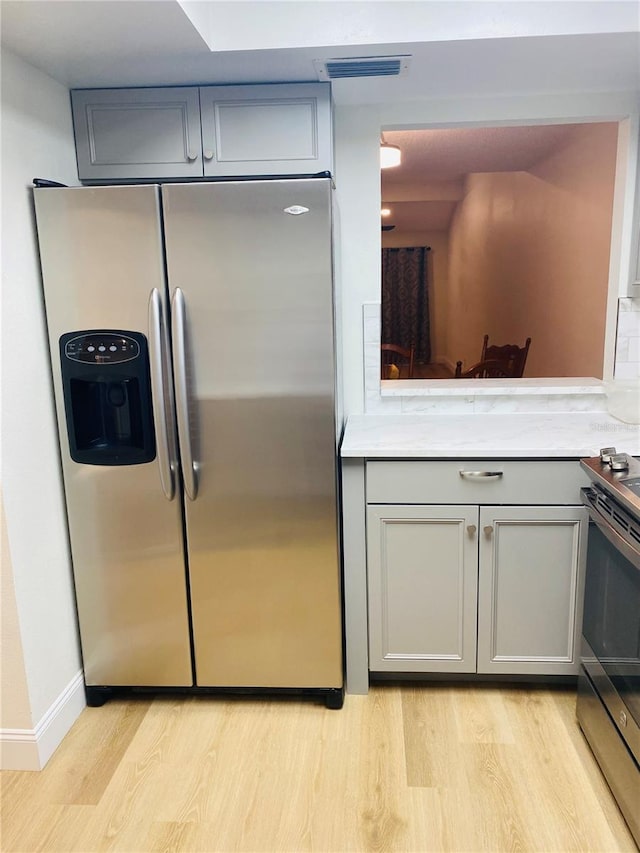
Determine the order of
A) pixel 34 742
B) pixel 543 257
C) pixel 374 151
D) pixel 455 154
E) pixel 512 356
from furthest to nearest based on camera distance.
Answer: pixel 543 257 < pixel 512 356 < pixel 455 154 < pixel 374 151 < pixel 34 742

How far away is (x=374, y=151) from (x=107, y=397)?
144 cm

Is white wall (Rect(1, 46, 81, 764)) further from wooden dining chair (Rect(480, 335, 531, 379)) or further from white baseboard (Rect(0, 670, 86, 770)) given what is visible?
wooden dining chair (Rect(480, 335, 531, 379))

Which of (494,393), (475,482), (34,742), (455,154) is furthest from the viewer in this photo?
(455,154)

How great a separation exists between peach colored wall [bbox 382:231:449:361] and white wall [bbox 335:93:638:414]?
624 centimetres

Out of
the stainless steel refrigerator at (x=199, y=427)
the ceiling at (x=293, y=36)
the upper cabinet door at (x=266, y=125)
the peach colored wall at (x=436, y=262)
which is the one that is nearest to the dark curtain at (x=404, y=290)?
the peach colored wall at (x=436, y=262)

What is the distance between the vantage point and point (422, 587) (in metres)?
2.17

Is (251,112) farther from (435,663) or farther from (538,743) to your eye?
(538,743)

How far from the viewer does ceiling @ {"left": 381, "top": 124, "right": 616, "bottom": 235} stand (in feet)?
12.1

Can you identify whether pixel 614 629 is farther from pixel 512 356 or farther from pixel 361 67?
pixel 512 356

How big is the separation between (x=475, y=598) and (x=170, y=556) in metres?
1.08

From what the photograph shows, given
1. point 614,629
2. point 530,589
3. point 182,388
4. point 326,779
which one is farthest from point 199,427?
point 614,629

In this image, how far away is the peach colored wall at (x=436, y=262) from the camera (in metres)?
8.57

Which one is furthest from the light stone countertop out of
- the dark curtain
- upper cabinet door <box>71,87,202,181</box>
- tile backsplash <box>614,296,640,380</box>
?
the dark curtain

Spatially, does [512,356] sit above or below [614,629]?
above
